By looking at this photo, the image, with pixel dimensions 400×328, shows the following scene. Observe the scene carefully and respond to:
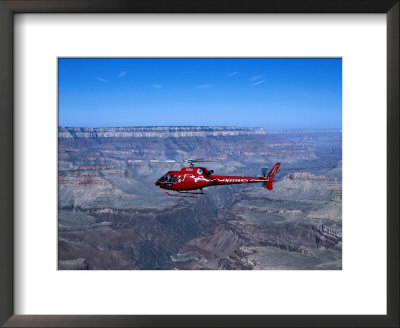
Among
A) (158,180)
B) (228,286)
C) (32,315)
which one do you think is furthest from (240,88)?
(32,315)

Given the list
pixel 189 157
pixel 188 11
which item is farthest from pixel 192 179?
pixel 188 11

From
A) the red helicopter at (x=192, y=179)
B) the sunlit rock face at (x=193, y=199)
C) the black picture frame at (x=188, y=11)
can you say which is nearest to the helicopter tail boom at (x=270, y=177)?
the red helicopter at (x=192, y=179)

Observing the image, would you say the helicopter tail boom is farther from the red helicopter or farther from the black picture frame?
the black picture frame

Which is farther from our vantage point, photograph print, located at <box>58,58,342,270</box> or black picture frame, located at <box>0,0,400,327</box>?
photograph print, located at <box>58,58,342,270</box>

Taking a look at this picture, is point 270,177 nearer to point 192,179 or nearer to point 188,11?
point 192,179

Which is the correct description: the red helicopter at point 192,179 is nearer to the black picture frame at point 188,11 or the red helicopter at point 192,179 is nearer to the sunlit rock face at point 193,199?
the sunlit rock face at point 193,199

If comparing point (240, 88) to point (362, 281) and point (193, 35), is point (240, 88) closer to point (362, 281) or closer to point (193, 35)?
point (193, 35)

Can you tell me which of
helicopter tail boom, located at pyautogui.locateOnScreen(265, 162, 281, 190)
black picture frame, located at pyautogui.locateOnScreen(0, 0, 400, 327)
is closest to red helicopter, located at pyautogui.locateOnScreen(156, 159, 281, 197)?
helicopter tail boom, located at pyautogui.locateOnScreen(265, 162, 281, 190)
